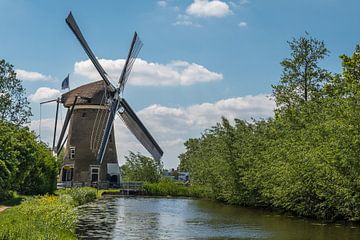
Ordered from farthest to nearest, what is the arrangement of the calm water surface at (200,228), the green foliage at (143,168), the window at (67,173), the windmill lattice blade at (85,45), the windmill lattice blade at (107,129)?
the green foliage at (143,168) → the window at (67,173) → the windmill lattice blade at (107,129) → the windmill lattice blade at (85,45) → the calm water surface at (200,228)

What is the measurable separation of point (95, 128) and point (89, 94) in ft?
12.5

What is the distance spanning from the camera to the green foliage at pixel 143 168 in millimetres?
69500

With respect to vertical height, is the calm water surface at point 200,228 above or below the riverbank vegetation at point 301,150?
below

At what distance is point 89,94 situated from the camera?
2288 inches

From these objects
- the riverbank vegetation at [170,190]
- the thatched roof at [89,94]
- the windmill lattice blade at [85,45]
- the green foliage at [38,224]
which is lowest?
the green foliage at [38,224]

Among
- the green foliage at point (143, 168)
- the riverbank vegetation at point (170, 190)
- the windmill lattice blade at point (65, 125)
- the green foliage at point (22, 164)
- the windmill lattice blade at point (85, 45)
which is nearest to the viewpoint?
the green foliage at point (22, 164)

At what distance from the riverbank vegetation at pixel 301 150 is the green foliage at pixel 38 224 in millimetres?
11734

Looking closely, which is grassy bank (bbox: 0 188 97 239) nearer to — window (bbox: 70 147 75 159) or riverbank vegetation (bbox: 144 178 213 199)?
window (bbox: 70 147 75 159)

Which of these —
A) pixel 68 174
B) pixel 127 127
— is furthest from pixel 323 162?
pixel 68 174

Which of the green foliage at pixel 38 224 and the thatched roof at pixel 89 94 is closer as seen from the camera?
the green foliage at pixel 38 224

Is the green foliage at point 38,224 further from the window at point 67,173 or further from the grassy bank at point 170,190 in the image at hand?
the grassy bank at point 170,190

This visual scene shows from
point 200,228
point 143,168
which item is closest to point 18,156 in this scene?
point 200,228

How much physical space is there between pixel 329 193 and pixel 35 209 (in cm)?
1406

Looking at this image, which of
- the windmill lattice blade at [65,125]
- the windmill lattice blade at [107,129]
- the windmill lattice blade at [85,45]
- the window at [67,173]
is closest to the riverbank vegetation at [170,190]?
the windmill lattice blade at [107,129]
